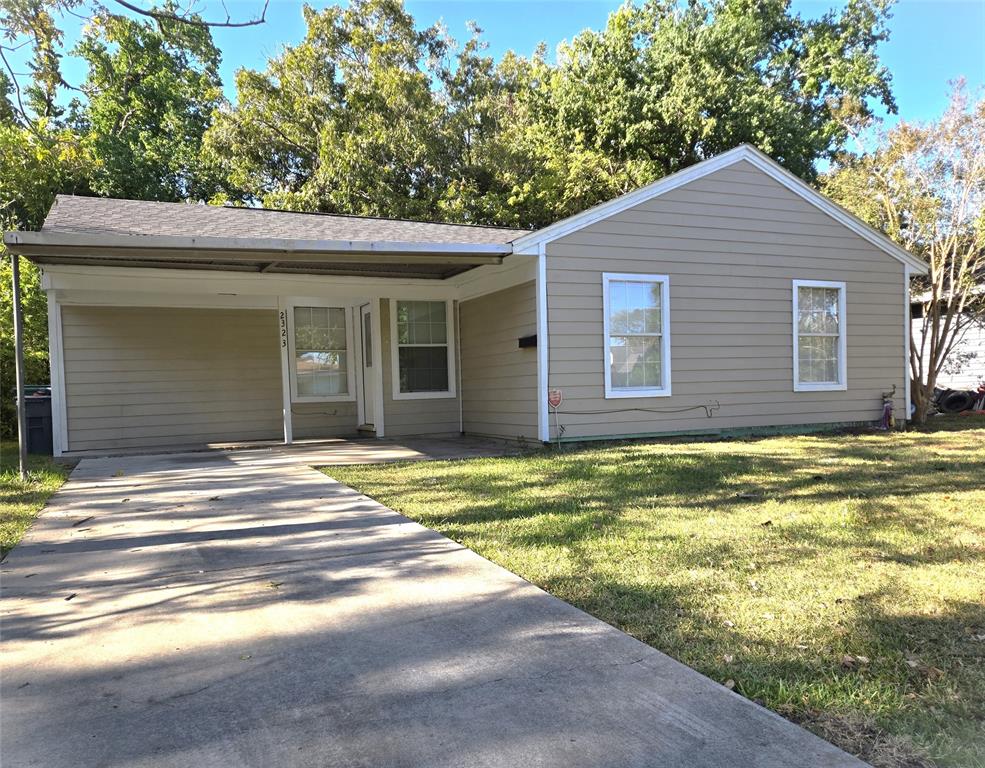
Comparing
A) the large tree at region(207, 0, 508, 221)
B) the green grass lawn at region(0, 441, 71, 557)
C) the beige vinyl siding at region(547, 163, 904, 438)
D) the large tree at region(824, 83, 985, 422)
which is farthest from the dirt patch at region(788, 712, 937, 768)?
the large tree at region(207, 0, 508, 221)

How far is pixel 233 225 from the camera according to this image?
934cm

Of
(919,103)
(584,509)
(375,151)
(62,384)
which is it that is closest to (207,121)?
(375,151)

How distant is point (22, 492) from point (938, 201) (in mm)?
14187

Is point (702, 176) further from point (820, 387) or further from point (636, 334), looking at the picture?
point (820, 387)

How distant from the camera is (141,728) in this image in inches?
92.1

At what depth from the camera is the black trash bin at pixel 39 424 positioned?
1015 centimetres

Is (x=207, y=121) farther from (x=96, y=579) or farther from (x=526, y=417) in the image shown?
(x=96, y=579)

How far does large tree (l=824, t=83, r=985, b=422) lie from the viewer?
12109 mm

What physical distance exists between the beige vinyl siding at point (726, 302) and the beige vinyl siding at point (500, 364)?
42 centimetres

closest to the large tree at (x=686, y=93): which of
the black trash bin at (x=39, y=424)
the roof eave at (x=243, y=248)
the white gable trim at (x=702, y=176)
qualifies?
the white gable trim at (x=702, y=176)

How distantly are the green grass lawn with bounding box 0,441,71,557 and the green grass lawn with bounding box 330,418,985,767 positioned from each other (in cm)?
264

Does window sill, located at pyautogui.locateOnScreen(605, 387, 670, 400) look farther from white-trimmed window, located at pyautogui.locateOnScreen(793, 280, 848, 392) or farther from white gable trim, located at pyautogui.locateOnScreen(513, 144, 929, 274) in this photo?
white-trimmed window, located at pyautogui.locateOnScreen(793, 280, 848, 392)

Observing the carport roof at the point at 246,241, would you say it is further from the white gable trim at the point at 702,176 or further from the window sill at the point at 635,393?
the window sill at the point at 635,393

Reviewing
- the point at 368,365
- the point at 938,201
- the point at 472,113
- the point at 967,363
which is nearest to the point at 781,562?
the point at 368,365
